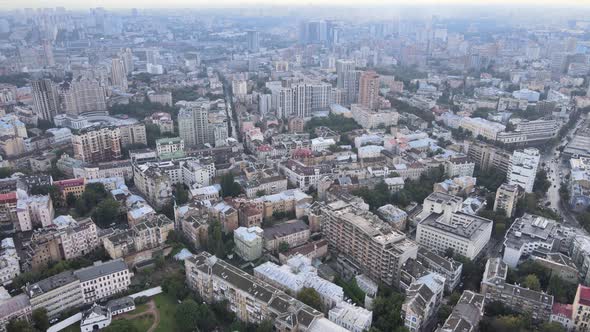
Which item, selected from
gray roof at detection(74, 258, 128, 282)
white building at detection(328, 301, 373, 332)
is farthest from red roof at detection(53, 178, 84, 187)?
white building at detection(328, 301, 373, 332)

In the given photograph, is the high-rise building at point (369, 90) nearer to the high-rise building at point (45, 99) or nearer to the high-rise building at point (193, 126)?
the high-rise building at point (193, 126)

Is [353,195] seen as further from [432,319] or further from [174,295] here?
[174,295]

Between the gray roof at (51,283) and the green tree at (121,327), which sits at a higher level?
the gray roof at (51,283)

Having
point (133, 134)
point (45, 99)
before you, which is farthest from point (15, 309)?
point (45, 99)

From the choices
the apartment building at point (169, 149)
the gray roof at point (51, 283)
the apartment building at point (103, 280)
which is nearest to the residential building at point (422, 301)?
the apartment building at point (103, 280)

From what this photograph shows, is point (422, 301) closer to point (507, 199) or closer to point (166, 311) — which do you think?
point (166, 311)

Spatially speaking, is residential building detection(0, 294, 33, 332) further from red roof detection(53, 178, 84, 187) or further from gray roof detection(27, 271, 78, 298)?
red roof detection(53, 178, 84, 187)

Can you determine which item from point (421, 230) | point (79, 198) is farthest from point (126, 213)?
point (421, 230)
